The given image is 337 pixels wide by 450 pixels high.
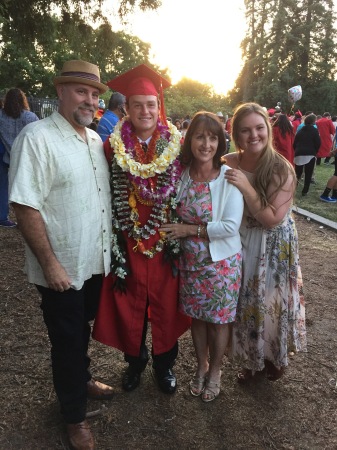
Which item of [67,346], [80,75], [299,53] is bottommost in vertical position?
[67,346]

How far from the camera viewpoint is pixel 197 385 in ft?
9.10

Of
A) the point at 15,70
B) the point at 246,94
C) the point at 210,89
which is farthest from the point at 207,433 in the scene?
the point at 210,89

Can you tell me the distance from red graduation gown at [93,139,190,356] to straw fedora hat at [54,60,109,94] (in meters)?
0.81

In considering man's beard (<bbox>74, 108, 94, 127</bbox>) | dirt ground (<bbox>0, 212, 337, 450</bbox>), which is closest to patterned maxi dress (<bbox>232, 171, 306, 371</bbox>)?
dirt ground (<bbox>0, 212, 337, 450</bbox>)

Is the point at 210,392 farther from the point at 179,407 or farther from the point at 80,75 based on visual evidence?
the point at 80,75

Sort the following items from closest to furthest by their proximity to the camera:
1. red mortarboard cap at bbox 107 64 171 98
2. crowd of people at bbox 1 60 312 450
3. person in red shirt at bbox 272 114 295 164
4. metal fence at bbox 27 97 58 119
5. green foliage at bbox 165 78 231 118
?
crowd of people at bbox 1 60 312 450 < red mortarboard cap at bbox 107 64 171 98 < person in red shirt at bbox 272 114 295 164 < metal fence at bbox 27 97 58 119 < green foliage at bbox 165 78 231 118

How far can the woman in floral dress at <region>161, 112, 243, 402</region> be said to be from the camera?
2.33 metres

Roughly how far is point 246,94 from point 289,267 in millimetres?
37085

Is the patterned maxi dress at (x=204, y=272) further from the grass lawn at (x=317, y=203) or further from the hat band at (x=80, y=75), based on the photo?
the grass lawn at (x=317, y=203)

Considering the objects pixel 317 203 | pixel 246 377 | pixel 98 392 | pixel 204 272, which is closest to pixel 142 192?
pixel 204 272

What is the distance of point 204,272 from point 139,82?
130cm

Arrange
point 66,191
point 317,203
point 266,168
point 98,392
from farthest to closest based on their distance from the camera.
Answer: point 317,203, point 98,392, point 266,168, point 66,191

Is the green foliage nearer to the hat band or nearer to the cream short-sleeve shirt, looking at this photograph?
the hat band

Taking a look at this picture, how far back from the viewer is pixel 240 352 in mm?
2773
